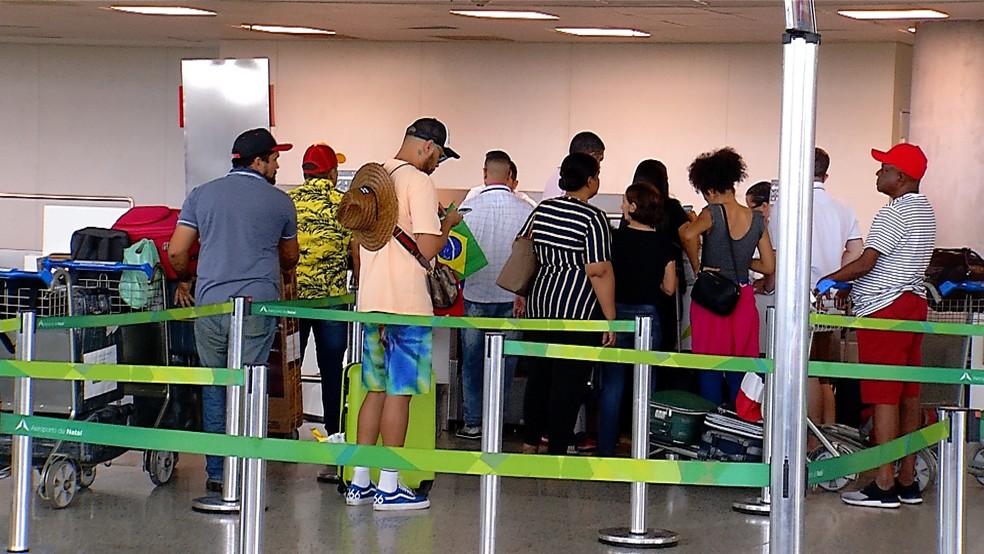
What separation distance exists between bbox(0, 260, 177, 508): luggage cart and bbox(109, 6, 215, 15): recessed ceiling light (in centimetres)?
459

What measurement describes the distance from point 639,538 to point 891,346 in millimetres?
1553

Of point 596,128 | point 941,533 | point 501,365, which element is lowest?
point 941,533

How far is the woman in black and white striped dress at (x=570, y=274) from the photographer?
6906 mm

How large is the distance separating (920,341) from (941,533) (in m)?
3.00

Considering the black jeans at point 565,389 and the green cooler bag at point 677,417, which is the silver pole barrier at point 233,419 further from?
the green cooler bag at point 677,417

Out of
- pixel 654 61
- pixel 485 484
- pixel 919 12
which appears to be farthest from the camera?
pixel 654 61

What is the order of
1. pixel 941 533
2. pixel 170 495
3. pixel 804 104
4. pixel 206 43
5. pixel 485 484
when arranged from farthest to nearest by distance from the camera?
pixel 206 43, pixel 170 495, pixel 485 484, pixel 941 533, pixel 804 104

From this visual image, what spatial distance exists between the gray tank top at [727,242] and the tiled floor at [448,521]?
103 cm

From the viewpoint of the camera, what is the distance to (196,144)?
8875 millimetres

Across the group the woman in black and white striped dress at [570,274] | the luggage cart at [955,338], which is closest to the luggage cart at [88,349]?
the woman in black and white striped dress at [570,274]

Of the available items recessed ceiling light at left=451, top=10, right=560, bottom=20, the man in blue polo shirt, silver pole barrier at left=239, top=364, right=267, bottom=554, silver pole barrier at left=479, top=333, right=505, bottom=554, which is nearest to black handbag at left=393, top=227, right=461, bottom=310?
the man in blue polo shirt

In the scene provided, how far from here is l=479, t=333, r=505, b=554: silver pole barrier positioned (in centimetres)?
476

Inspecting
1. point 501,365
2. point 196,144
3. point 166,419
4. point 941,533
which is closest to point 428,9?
point 196,144

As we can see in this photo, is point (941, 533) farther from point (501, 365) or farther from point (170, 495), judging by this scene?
point (170, 495)
